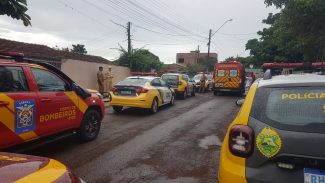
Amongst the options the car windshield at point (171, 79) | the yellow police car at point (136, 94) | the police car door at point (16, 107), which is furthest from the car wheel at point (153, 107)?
the police car door at point (16, 107)

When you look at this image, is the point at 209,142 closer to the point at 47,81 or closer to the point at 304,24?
the point at 47,81

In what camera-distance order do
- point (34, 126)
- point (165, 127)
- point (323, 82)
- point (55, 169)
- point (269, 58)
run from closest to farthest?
1. point (55, 169)
2. point (323, 82)
3. point (34, 126)
4. point (165, 127)
5. point (269, 58)

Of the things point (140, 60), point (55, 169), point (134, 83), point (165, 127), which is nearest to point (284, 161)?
point (55, 169)

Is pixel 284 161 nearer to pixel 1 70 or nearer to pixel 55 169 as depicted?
pixel 55 169

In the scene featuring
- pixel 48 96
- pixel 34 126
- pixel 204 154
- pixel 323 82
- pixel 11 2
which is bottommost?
pixel 204 154

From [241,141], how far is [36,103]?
396cm

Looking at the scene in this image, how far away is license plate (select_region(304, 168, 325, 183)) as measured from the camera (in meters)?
2.78

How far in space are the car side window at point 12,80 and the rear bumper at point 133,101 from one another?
20.7ft

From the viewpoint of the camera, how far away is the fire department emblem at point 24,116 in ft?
17.9

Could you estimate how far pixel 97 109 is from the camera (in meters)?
8.03

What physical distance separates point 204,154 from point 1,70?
402 centimetres

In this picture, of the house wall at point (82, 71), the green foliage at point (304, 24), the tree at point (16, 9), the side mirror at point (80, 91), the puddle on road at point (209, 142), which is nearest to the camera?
the side mirror at point (80, 91)

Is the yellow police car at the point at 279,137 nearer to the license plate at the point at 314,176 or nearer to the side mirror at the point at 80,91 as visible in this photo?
the license plate at the point at 314,176

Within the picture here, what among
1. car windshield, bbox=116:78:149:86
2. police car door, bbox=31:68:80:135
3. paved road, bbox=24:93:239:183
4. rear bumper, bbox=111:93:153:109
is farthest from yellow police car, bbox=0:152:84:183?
car windshield, bbox=116:78:149:86
